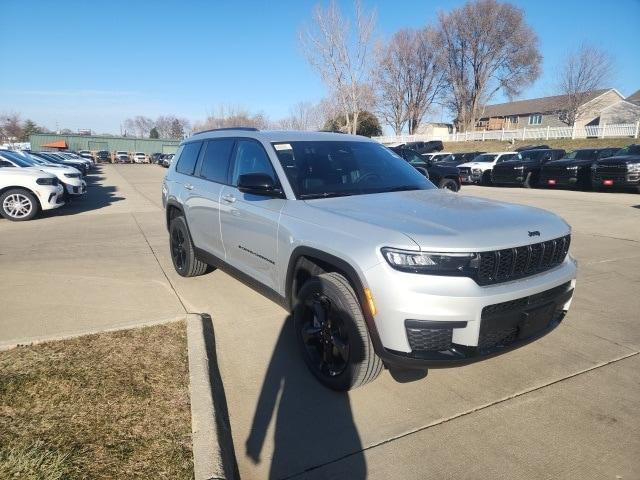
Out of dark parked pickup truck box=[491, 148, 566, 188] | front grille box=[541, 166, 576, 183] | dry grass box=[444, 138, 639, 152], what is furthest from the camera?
dry grass box=[444, 138, 639, 152]

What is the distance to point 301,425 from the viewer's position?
104 inches

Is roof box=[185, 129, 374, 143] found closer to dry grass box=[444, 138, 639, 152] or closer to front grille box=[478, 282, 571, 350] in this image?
front grille box=[478, 282, 571, 350]

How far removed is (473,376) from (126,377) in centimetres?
250

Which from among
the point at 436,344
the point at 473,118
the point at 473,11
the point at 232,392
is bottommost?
the point at 232,392

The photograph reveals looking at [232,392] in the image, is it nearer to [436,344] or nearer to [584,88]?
[436,344]

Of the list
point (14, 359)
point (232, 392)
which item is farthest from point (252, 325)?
point (14, 359)

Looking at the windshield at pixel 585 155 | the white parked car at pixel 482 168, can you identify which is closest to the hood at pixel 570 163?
the windshield at pixel 585 155

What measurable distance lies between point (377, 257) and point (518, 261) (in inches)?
35.8

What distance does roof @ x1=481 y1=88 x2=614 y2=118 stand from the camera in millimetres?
50034

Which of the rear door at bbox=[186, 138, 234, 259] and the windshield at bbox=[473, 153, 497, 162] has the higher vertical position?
the windshield at bbox=[473, 153, 497, 162]

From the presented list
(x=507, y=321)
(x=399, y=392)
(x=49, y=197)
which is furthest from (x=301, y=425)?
(x=49, y=197)

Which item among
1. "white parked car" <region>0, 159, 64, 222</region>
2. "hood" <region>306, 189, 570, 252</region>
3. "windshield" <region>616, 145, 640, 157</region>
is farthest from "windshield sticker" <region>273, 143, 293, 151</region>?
"windshield" <region>616, 145, 640, 157</region>

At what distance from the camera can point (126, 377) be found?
118 inches

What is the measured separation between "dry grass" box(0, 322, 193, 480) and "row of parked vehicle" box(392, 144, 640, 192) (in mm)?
10322
